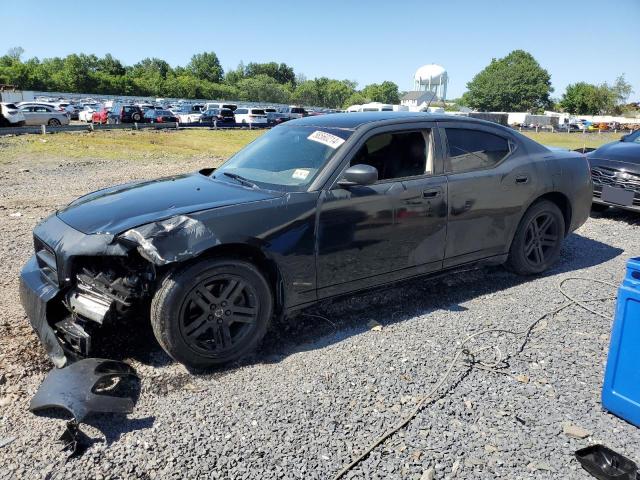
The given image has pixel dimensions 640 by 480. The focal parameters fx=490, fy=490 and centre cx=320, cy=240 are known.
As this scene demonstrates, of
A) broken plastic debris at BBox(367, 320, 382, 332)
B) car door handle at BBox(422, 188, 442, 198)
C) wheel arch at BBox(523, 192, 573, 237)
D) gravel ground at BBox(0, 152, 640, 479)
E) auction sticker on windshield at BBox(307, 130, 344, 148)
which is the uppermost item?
auction sticker on windshield at BBox(307, 130, 344, 148)

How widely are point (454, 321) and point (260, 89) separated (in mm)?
111280

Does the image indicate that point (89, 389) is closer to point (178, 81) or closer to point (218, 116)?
point (218, 116)

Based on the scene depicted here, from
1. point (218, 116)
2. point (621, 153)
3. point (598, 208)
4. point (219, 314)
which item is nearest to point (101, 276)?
point (219, 314)

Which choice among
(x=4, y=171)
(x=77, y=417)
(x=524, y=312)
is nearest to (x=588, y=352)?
(x=524, y=312)

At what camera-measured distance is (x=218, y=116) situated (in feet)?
116

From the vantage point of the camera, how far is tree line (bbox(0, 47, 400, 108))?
281ft

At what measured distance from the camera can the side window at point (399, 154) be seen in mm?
4086

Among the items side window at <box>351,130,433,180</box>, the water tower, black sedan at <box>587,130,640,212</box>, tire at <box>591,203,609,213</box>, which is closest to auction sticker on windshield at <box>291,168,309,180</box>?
side window at <box>351,130,433,180</box>

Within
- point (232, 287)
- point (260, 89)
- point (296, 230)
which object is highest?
point (260, 89)

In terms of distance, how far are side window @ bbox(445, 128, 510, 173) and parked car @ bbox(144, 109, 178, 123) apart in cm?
3090

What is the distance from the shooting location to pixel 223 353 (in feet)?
10.9

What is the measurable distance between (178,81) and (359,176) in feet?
358

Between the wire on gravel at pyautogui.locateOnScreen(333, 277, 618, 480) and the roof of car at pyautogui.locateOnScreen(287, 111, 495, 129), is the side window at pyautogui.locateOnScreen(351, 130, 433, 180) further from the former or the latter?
the wire on gravel at pyautogui.locateOnScreen(333, 277, 618, 480)

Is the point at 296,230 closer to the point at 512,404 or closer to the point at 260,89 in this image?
the point at 512,404
